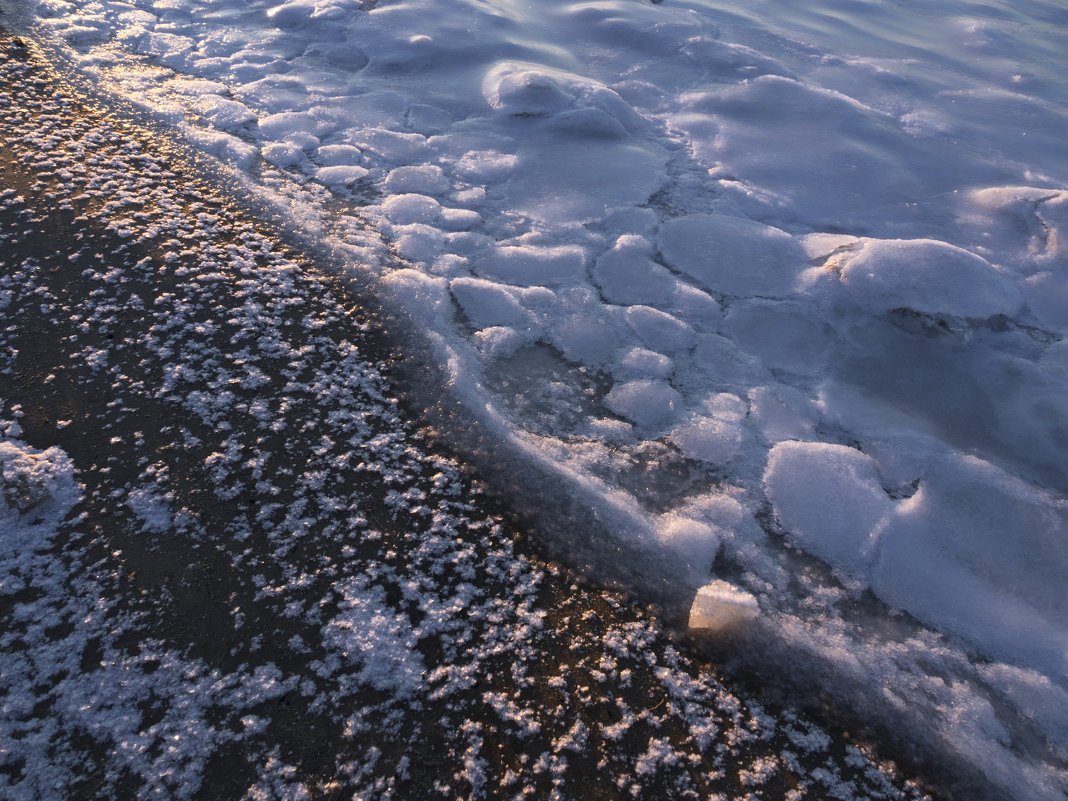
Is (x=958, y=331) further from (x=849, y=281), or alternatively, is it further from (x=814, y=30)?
(x=814, y=30)

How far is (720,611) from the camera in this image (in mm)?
1595

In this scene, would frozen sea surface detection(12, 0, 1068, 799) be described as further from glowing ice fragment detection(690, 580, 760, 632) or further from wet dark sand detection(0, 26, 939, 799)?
wet dark sand detection(0, 26, 939, 799)

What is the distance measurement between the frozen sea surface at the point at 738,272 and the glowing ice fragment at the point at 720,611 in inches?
3.1

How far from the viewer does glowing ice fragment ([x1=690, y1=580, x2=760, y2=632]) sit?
159 cm

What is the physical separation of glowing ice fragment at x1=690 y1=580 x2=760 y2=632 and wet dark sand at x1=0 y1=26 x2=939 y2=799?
0.10 metres

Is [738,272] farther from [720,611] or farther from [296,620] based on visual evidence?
[296,620]

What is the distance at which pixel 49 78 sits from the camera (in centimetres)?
353

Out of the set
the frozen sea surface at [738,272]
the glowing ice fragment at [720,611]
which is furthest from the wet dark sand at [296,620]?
the frozen sea surface at [738,272]

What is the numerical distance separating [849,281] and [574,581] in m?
1.89

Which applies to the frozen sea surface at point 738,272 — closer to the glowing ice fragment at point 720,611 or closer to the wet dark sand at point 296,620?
the glowing ice fragment at point 720,611

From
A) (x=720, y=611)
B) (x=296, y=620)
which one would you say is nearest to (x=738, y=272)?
(x=720, y=611)

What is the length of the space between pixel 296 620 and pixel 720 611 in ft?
3.54

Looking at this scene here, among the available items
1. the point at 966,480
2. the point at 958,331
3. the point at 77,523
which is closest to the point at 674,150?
the point at 958,331

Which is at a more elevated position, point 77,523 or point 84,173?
point 84,173
